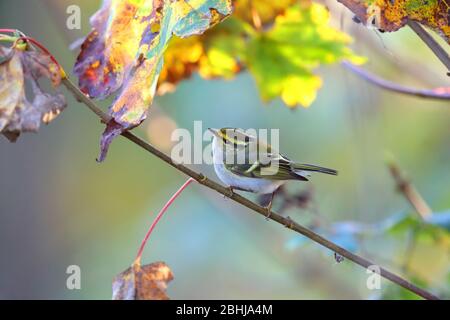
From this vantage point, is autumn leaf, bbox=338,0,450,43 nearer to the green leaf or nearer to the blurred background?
the green leaf

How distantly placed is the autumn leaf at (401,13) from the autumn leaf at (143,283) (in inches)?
30.6

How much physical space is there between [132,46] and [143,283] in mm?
648

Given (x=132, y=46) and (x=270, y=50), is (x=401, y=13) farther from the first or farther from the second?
(x=270, y=50)

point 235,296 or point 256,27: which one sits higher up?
point 256,27

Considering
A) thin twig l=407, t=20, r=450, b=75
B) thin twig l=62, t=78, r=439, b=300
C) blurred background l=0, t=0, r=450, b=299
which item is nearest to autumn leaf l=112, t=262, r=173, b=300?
thin twig l=62, t=78, r=439, b=300

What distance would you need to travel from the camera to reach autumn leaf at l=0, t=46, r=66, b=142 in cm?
125

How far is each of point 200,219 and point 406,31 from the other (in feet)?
7.04

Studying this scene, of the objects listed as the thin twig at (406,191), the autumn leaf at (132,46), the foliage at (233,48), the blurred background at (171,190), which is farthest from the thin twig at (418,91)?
the blurred background at (171,190)

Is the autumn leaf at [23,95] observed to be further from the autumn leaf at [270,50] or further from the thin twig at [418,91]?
the autumn leaf at [270,50]

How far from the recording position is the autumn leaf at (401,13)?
1399mm

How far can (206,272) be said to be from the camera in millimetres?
4742

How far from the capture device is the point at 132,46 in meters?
1.68
